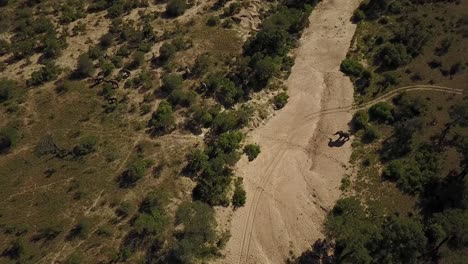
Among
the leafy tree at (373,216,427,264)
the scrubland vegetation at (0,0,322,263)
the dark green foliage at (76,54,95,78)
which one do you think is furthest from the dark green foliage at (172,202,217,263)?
the dark green foliage at (76,54,95,78)

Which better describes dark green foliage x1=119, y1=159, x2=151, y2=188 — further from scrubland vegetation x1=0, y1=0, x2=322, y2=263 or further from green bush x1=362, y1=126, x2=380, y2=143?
green bush x1=362, y1=126, x2=380, y2=143

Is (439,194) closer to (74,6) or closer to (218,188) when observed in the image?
(218,188)

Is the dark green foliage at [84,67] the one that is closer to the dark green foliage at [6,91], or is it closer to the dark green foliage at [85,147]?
the dark green foliage at [6,91]

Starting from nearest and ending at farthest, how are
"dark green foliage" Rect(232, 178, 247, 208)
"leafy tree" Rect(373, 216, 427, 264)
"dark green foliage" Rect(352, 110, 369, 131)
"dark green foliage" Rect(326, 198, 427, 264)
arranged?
"leafy tree" Rect(373, 216, 427, 264) < "dark green foliage" Rect(326, 198, 427, 264) < "dark green foliage" Rect(232, 178, 247, 208) < "dark green foliage" Rect(352, 110, 369, 131)

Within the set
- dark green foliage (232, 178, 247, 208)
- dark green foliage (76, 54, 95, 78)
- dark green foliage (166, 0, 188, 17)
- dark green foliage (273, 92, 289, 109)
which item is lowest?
dark green foliage (232, 178, 247, 208)

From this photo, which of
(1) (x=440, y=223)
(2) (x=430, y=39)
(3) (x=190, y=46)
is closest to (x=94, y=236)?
(3) (x=190, y=46)

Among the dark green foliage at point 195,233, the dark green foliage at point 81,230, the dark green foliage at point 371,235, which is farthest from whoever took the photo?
the dark green foliage at point 81,230

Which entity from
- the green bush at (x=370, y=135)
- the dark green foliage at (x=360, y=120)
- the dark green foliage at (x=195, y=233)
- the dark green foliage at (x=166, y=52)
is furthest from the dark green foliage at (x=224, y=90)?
the green bush at (x=370, y=135)
